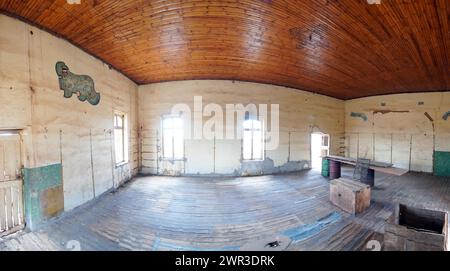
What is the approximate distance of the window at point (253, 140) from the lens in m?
8.48

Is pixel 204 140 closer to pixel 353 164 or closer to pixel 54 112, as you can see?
pixel 54 112

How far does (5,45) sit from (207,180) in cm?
626

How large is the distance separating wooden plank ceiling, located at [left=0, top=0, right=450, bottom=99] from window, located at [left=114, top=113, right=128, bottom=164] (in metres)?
1.72

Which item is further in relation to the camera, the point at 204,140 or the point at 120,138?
the point at 204,140

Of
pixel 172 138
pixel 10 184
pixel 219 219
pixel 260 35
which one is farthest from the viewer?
pixel 172 138

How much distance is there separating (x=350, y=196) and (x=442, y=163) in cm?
792

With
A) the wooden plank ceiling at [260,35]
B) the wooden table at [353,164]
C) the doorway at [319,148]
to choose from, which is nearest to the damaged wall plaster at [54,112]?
the wooden plank ceiling at [260,35]

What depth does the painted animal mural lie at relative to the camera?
13.9 feet

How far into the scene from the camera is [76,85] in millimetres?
4633

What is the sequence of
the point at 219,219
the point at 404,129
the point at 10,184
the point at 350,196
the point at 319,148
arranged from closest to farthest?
the point at 10,184 < the point at 219,219 < the point at 350,196 < the point at 404,129 < the point at 319,148

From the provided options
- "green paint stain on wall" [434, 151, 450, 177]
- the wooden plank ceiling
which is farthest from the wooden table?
"green paint stain on wall" [434, 151, 450, 177]

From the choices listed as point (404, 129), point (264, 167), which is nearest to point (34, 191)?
point (264, 167)
